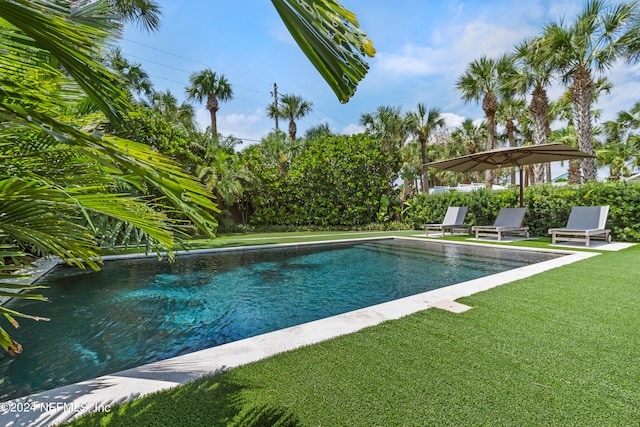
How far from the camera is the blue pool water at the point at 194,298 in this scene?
335 centimetres

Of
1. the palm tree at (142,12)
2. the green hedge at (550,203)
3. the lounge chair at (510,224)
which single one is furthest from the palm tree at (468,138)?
the palm tree at (142,12)

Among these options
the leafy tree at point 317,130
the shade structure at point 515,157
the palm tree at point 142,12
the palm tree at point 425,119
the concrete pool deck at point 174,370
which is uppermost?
the palm tree at point 142,12

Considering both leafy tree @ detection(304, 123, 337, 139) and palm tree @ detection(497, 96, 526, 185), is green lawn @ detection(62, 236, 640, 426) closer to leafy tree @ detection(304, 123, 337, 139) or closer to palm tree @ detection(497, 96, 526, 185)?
palm tree @ detection(497, 96, 526, 185)

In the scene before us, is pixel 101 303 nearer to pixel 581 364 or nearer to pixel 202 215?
pixel 202 215

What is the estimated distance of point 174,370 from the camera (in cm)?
254

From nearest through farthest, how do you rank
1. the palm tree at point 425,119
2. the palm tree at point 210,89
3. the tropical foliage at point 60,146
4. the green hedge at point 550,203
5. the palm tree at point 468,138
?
the tropical foliage at point 60,146, the green hedge at point 550,203, the palm tree at point 210,89, the palm tree at point 425,119, the palm tree at point 468,138

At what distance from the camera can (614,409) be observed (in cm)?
191

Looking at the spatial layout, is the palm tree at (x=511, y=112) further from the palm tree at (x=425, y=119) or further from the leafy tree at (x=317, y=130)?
the leafy tree at (x=317, y=130)

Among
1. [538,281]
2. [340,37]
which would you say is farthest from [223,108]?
[340,37]

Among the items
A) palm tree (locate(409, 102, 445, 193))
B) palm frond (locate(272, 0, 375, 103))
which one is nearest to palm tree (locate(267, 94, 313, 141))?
palm tree (locate(409, 102, 445, 193))

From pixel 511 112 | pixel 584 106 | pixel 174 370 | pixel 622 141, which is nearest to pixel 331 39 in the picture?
pixel 174 370

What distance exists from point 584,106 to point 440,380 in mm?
18274

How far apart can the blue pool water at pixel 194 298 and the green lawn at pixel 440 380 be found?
1518 mm

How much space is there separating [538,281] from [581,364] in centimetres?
295
